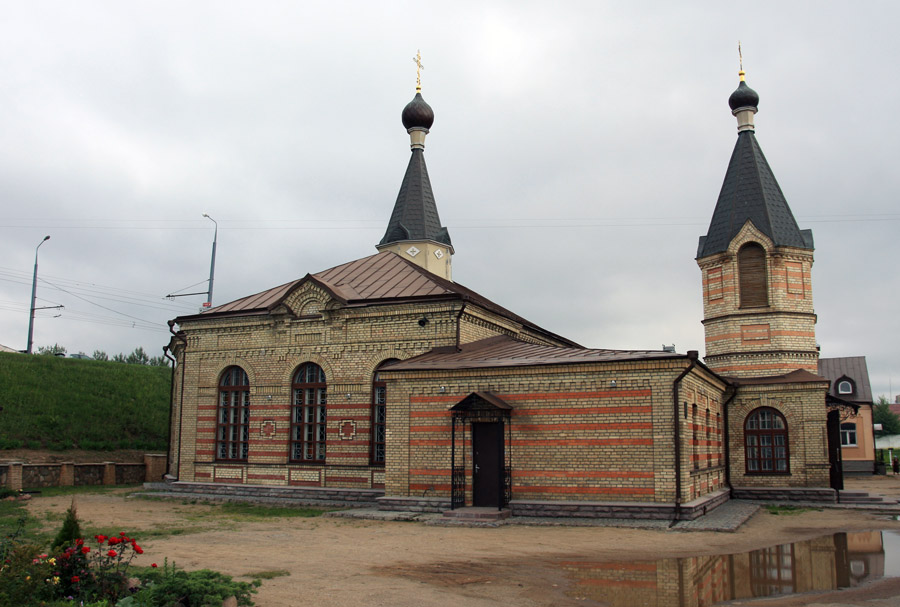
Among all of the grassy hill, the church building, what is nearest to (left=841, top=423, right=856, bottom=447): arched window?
the church building

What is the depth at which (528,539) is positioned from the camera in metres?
13.0

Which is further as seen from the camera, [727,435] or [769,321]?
[769,321]

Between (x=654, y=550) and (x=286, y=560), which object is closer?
(x=286, y=560)

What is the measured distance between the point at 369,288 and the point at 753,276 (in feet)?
38.8

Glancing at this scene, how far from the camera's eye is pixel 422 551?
1171 cm

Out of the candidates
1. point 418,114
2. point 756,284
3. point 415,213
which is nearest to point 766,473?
point 756,284

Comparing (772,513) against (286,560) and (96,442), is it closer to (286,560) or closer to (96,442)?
(286,560)

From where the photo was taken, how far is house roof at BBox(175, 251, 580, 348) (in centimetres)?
1978

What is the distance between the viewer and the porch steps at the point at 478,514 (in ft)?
49.8

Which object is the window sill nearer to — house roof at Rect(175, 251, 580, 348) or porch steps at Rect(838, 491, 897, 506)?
porch steps at Rect(838, 491, 897, 506)

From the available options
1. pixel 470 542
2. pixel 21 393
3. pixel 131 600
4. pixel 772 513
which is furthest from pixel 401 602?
pixel 21 393

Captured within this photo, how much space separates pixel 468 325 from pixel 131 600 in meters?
13.3

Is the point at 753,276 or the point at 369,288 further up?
the point at 753,276

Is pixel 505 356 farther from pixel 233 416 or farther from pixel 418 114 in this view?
pixel 418 114
